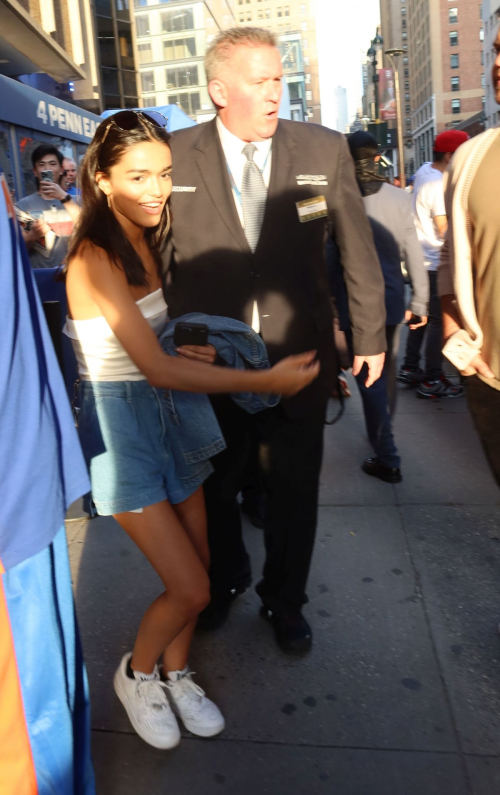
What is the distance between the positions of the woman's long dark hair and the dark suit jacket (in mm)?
369

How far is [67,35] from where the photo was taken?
16609 millimetres

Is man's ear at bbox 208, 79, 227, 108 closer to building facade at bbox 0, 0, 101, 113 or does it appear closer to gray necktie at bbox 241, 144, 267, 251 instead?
gray necktie at bbox 241, 144, 267, 251

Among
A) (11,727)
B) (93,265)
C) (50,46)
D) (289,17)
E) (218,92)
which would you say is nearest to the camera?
(11,727)

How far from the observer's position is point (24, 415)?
159 cm

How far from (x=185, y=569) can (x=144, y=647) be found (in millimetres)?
351

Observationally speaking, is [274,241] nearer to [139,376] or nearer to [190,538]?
[139,376]

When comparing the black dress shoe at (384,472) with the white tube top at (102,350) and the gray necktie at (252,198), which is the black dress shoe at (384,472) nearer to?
the gray necktie at (252,198)

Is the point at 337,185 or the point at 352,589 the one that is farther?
the point at 352,589

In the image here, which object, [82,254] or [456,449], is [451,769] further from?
[456,449]

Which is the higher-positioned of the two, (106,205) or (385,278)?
(106,205)

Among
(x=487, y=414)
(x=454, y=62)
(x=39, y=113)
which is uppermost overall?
(x=454, y=62)

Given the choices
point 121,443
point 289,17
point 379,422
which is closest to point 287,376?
point 121,443

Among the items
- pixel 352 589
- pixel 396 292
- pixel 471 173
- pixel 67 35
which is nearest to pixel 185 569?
pixel 352 589

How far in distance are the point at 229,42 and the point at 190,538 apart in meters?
1.70
